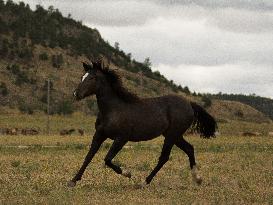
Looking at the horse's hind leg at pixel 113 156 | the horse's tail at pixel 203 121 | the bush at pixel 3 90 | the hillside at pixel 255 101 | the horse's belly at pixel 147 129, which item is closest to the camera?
the horse's hind leg at pixel 113 156

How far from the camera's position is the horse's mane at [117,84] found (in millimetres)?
13789

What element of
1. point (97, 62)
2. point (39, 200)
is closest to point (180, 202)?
point (39, 200)

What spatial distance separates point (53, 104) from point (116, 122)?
54.0 metres

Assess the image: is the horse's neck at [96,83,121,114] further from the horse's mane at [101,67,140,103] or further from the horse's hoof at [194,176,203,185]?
the horse's hoof at [194,176,203,185]

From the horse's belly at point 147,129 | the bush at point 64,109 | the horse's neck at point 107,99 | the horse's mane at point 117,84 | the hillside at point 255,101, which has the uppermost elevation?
the horse's mane at point 117,84

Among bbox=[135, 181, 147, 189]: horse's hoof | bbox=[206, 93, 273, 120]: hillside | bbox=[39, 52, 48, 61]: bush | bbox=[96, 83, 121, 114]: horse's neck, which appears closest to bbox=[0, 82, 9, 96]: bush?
bbox=[39, 52, 48, 61]: bush

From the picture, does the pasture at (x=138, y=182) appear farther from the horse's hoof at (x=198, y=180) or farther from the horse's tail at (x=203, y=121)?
the horse's tail at (x=203, y=121)

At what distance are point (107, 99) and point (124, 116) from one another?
0.49 m

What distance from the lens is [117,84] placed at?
13.8 meters

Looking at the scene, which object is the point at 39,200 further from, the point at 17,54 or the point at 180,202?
the point at 17,54

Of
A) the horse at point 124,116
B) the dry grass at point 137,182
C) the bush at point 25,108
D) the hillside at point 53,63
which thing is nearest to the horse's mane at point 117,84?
the horse at point 124,116

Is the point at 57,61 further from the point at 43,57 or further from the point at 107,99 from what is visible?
the point at 107,99

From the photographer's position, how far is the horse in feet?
43.8

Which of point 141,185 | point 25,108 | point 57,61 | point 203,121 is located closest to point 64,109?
point 25,108
